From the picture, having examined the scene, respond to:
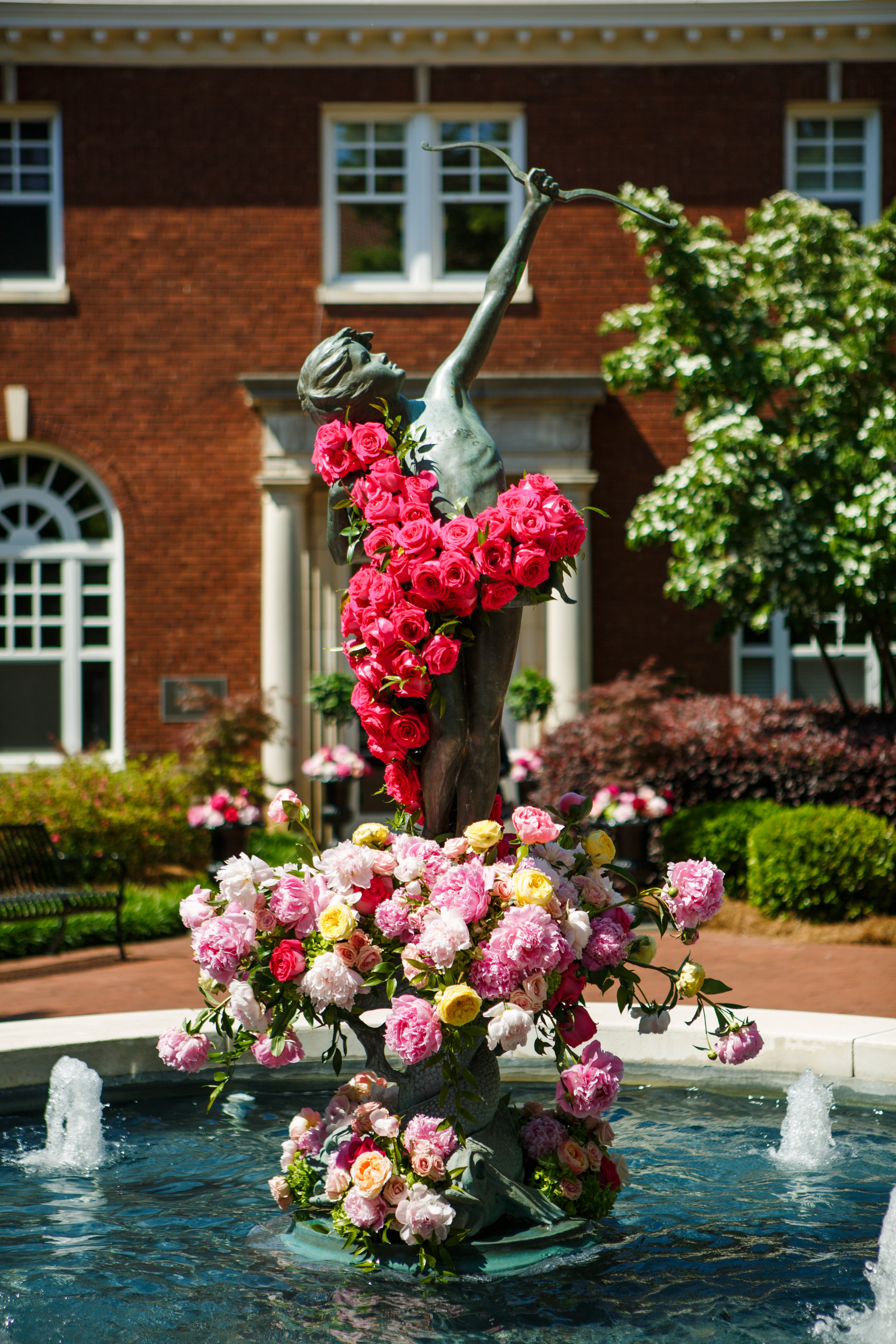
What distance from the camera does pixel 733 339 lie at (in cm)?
1122

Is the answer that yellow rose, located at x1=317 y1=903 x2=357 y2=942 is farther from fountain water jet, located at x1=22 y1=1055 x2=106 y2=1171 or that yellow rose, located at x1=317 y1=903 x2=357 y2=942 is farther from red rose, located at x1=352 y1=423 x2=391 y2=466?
fountain water jet, located at x1=22 y1=1055 x2=106 y2=1171

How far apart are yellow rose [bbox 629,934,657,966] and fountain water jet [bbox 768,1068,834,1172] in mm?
1210

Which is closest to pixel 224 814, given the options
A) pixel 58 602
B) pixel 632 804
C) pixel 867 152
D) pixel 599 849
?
pixel 632 804

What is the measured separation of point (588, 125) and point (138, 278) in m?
4.93

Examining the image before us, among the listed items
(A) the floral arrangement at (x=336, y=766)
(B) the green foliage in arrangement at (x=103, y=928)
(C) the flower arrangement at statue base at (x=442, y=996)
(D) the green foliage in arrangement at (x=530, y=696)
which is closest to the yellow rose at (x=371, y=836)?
(C) the flower arrangement at statue base at (x=442, y=996)

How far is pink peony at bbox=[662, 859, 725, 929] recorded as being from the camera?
145 inches

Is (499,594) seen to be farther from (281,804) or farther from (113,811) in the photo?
(113,811)

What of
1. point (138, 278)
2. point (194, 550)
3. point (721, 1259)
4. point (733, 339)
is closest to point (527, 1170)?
point (721, 1259)

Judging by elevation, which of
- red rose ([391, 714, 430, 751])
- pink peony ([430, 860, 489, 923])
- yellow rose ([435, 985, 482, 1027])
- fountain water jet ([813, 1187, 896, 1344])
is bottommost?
fountain water jet ([813, 1187, 896, 1344])

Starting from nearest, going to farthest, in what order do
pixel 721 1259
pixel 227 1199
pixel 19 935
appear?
1. pixel 721 1259
2. pixel 227 1199
3. pixel 19 935

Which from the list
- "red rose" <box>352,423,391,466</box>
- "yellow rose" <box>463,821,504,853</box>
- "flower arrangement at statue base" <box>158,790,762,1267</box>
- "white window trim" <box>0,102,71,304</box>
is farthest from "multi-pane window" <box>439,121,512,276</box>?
"yellow rose" <box>463,821,504,853</box>

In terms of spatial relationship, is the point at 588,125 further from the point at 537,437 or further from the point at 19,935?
the point at 19,935

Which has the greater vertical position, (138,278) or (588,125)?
(588,125)

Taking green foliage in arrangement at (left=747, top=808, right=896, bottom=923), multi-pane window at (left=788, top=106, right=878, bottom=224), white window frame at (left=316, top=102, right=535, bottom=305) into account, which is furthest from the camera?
multi-pane window at (left=788, top=106, right=878, bottom=224)
